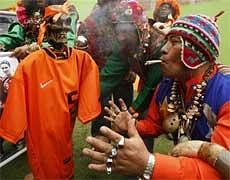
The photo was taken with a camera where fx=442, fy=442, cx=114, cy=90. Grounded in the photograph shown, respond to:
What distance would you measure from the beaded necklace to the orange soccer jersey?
0.53m

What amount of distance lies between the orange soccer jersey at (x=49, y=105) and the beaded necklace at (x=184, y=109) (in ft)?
1.74

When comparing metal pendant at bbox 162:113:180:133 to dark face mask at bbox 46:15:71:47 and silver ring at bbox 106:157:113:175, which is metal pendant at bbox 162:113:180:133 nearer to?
dark face mask at bbox 46:15:71:47

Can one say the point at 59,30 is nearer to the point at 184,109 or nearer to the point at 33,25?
the point at 33,25

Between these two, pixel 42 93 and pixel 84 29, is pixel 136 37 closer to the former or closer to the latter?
pixel 84 29

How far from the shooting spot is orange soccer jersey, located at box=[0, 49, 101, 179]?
258cm

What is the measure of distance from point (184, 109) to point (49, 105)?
80 cm

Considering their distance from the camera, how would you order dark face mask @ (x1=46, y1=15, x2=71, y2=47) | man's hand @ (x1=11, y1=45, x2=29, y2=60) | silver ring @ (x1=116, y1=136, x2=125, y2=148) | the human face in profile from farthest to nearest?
man's hand @ (x1=11, y1=45, x2=29, y2=60) → dark face mask @ (x1=46, y1=15, x2=71, y2=47) → the human face in profile → silver ring @ (x1=116, y1=136, x2=125, y2=148)

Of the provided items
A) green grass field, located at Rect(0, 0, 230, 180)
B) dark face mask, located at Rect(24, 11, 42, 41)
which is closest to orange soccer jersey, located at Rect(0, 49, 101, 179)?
dark face mask, located at Rect(24, 11, 42, 41)

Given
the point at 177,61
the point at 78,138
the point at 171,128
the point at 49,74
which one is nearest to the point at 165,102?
the point at 171,128

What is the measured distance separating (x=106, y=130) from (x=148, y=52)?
1668 millimetres

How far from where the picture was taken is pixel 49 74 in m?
2.65

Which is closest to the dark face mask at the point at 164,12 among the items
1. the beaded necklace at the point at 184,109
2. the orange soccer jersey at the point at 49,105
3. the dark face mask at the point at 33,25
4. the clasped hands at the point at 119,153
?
the dark face mask at the point at 33,25

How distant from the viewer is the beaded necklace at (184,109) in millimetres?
2411

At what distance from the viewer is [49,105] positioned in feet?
8.72
